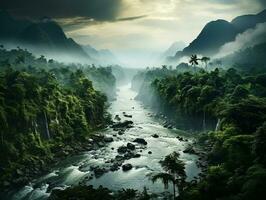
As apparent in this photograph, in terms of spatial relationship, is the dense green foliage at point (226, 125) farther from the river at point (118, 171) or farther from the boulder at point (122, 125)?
the boulder at point (122, 125)

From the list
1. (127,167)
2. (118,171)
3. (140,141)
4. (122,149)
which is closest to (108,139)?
(140,141)

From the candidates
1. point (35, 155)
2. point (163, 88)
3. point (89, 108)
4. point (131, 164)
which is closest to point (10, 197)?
point (35, 155)

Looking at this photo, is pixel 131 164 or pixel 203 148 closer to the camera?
pixel 131 164

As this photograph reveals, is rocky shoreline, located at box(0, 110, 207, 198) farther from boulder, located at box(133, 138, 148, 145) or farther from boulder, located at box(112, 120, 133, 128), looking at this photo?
boulder, located at box(112, 120, 133, 128)

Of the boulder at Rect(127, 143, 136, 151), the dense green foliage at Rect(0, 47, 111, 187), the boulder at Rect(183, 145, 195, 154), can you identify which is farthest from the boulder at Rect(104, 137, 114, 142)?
the boulder at Rect(183, 145, 195, 154)

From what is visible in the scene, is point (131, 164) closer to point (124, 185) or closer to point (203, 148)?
point (124, 185)

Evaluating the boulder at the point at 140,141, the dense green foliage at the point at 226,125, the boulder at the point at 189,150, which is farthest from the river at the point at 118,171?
the dense green foliage at the point at 226,125
